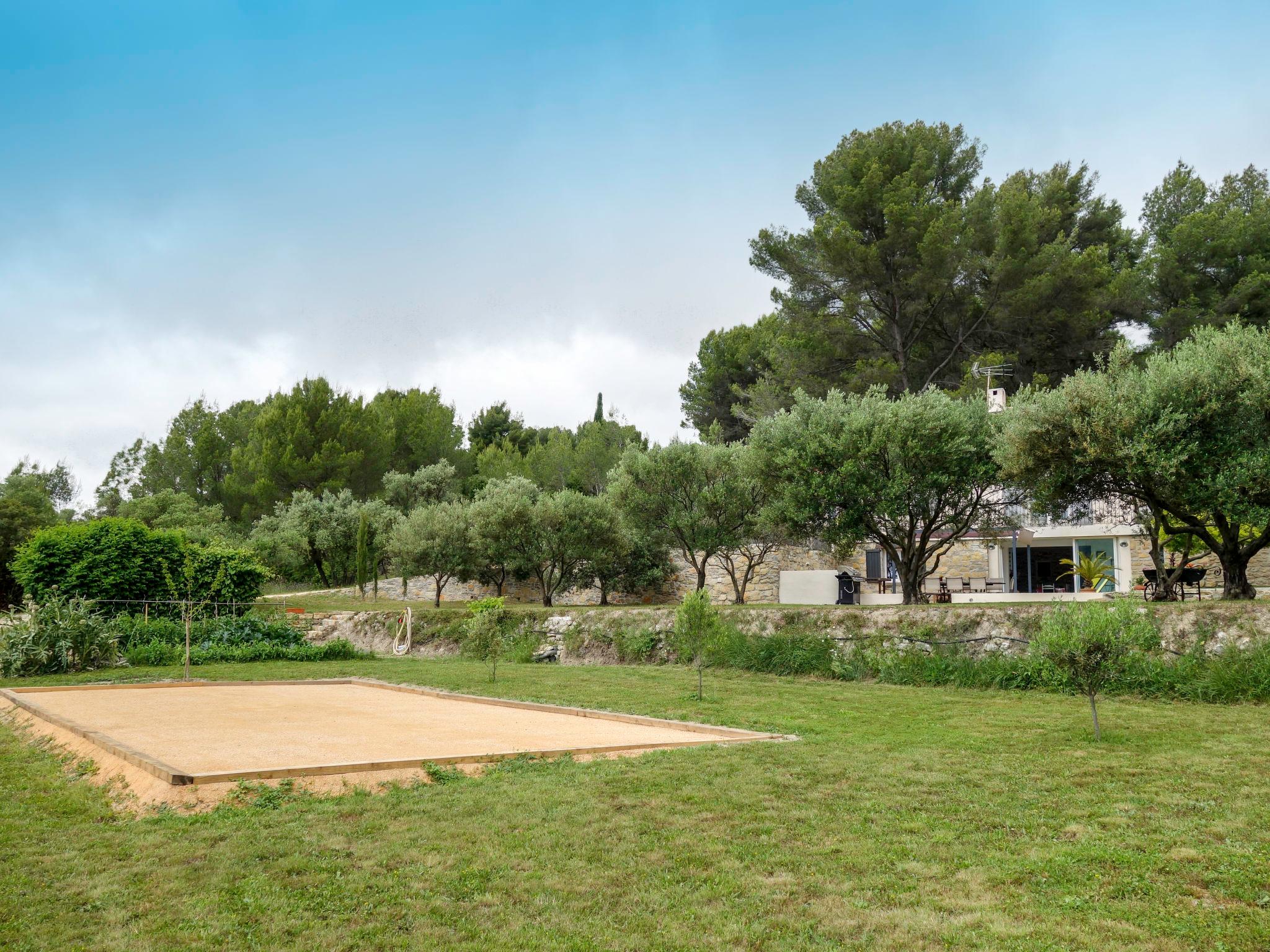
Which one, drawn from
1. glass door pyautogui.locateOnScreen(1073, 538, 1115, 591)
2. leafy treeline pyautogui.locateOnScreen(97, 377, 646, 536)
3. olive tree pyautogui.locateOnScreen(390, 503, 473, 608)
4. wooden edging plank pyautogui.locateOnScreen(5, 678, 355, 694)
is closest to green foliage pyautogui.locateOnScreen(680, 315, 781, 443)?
leafy treeline pyautogui.locateOnScreen(97, 377, 646, 536)

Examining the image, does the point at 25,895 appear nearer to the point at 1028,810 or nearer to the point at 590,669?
the point at 1028,810

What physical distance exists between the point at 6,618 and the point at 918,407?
2098cm

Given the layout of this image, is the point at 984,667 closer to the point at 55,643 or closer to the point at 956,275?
the point at 55,643

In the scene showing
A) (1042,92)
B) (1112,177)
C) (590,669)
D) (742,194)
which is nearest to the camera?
(590,669)

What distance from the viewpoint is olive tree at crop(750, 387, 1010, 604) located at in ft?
57.8

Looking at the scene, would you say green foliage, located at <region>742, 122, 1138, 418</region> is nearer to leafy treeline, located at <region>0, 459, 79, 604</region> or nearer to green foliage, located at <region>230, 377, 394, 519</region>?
green foliage, located at <region>230, 377, 394, 519</region>

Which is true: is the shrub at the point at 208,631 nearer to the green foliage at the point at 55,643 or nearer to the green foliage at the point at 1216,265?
the green foliage at the point at 55,643

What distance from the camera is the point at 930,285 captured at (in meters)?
28.8

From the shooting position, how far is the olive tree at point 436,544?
2888cm

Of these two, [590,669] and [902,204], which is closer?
[590,669]

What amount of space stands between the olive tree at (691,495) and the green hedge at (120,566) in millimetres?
11449

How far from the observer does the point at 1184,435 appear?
43.7ft

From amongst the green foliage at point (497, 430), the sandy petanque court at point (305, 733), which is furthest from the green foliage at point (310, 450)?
the sandy petanque court at point (305, 733)

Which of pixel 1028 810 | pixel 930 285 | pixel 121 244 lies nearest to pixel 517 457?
pixel 930 285
